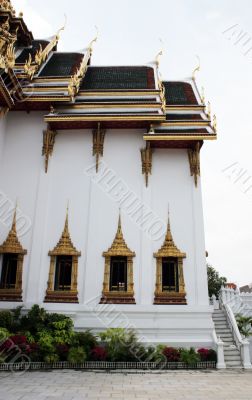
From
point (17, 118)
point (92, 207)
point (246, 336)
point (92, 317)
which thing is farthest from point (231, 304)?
point (17, 118)

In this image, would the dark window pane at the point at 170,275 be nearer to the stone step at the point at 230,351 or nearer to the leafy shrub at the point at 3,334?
the stone step at the point at 230,351

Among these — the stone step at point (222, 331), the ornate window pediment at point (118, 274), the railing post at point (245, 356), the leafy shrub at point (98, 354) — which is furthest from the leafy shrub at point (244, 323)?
the leafy shrub at point (98, 354)

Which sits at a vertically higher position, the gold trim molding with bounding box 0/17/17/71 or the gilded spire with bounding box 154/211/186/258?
the gold trim molding with bounding box 0/17/17/71

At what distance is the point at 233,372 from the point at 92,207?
525 centimetres

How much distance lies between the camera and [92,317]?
349 inches

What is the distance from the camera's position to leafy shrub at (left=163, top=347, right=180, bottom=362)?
795cm

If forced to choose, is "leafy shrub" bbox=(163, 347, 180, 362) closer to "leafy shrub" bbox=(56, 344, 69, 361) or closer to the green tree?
"leafy shrub" bbox=(56, 344, 69, 361)

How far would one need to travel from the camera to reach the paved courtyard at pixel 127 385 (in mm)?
5391

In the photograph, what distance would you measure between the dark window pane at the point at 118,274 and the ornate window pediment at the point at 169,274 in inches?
33.5

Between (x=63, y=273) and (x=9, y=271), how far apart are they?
1433 millimetres

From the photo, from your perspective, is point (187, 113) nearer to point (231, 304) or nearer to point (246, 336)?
point (231, 304)

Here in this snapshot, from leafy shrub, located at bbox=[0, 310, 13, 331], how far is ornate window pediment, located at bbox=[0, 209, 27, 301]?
773 mm

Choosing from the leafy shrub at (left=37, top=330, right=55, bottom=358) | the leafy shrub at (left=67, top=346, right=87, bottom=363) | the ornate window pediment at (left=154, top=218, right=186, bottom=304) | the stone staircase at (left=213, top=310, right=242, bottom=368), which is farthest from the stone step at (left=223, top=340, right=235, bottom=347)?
the leafy shrub at (left=37, top=330, right=55, bottom=358)

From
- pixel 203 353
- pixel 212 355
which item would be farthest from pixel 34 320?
pixel 212 355
